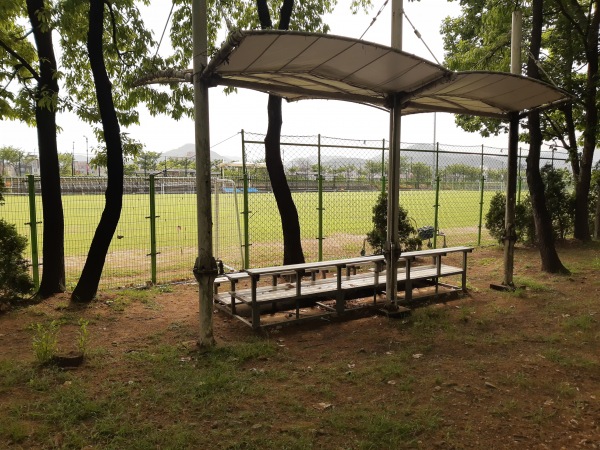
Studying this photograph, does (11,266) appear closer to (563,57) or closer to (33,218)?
(33,218)

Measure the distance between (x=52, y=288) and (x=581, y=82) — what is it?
13.1 metres

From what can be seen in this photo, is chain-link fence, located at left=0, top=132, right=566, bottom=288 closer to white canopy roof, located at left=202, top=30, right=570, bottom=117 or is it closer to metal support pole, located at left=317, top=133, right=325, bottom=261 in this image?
metal support pole, located at left=317, top=133, right=325, bottom=261

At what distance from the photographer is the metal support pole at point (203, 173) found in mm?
4621

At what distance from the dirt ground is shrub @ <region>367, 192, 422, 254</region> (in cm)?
217

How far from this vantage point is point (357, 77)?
17.6ft

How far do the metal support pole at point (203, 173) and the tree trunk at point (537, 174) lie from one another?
20.2 ft

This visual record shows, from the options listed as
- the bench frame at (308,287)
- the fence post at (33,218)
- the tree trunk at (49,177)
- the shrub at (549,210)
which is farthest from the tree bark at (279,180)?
the shrub at (549,210)

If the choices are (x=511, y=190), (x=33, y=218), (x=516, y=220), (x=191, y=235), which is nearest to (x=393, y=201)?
(x=511, y=190)

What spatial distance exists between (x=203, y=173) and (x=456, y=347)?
331 cm

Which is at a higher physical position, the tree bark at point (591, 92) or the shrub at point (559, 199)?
the tree bark at point (591, 92)

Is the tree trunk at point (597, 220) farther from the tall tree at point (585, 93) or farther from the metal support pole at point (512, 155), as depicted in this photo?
the metal support pole at point (512, 155)

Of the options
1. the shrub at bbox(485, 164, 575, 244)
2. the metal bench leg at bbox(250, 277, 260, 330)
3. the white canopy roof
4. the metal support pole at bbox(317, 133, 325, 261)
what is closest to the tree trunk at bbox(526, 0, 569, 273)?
the white canopy roof

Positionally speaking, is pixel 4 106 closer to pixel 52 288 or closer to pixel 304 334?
pixel 52 288

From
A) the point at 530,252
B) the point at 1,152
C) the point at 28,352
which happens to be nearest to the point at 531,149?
the point at 530,252
